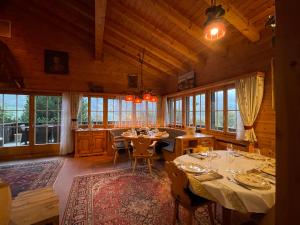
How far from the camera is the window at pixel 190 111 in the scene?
5.22m

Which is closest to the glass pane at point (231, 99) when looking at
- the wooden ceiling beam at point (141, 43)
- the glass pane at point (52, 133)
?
the wooden ceiling beam at point (141, 43)

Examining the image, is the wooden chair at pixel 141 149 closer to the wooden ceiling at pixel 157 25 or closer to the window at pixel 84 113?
the wooden ceiling at pixel 157 25

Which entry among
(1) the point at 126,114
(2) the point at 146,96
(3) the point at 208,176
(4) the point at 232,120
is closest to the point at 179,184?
(3) the point at 208,176

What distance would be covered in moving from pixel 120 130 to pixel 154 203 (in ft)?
10.9

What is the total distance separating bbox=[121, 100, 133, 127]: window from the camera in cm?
614

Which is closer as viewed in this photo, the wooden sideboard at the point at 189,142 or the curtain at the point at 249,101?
the curtain at the point at 249,101

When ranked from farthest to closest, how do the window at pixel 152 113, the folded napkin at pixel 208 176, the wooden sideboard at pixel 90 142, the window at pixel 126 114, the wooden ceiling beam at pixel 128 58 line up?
the window at pixel 152 113
the window at pixel 126 114
the wooden ceiling beam at pixel 128 58
the wooden sideboard at pixel 90 142
the folded napkin at pixel 208 176

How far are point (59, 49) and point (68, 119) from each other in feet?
7.82

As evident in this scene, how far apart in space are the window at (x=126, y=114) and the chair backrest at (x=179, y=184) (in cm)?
443

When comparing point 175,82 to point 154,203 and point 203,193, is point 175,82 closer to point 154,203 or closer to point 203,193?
point 154,203

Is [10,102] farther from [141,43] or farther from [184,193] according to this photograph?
[184,193]

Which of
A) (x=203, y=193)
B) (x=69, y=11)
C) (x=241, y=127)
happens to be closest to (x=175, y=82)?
(x=241, y=127)

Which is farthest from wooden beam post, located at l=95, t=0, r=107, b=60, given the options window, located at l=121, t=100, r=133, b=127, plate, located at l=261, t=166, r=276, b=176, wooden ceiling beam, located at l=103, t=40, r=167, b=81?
plate, located at l=261, t=166, r=276, b=176

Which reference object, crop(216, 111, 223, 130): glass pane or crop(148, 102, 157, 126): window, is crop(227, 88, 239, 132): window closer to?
crop(216, 111, 223, 130): glass pane
